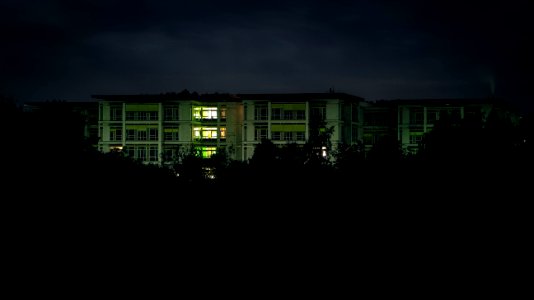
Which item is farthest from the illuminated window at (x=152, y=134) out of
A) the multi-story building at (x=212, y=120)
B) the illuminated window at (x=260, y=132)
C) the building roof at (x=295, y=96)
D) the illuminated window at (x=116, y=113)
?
the illuminated window at (x=260, y=132)

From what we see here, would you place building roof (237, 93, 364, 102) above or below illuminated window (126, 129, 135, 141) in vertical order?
above

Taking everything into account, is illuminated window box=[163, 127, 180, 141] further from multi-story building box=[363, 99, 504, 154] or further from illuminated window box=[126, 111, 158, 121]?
multi-story building box=[363, 99, 504, 154]

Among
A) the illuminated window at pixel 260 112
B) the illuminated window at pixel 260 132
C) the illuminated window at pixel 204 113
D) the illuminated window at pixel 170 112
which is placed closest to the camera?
the illuminated window at pixel 260 132

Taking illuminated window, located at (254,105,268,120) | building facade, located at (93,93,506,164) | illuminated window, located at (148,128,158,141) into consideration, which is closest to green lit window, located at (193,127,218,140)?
building facade, located at (93,93,506,164)

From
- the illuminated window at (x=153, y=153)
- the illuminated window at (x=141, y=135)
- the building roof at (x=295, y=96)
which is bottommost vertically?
the illuminated window at (x=153, y=153)

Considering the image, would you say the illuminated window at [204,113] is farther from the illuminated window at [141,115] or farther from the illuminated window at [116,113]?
the illuminated window at [116,113]

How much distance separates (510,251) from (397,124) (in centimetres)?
4543

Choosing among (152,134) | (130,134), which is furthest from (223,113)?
(130,134)

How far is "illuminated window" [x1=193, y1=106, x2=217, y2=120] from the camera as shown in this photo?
5484 centimetres

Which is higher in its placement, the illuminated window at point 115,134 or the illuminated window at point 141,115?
the illuminated window at point 141,115

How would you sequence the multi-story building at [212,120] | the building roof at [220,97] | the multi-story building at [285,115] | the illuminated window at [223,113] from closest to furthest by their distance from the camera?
the multi-story building at [285,115] → the building roof at [220,97] → the multi-story building at [212,120] → the illuminated window at [223,113]

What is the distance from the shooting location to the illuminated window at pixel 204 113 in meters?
54.8

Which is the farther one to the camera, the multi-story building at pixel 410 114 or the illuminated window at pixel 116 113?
the illuminated window at pixel 116 113

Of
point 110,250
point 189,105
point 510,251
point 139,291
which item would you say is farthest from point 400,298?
point 189,105
